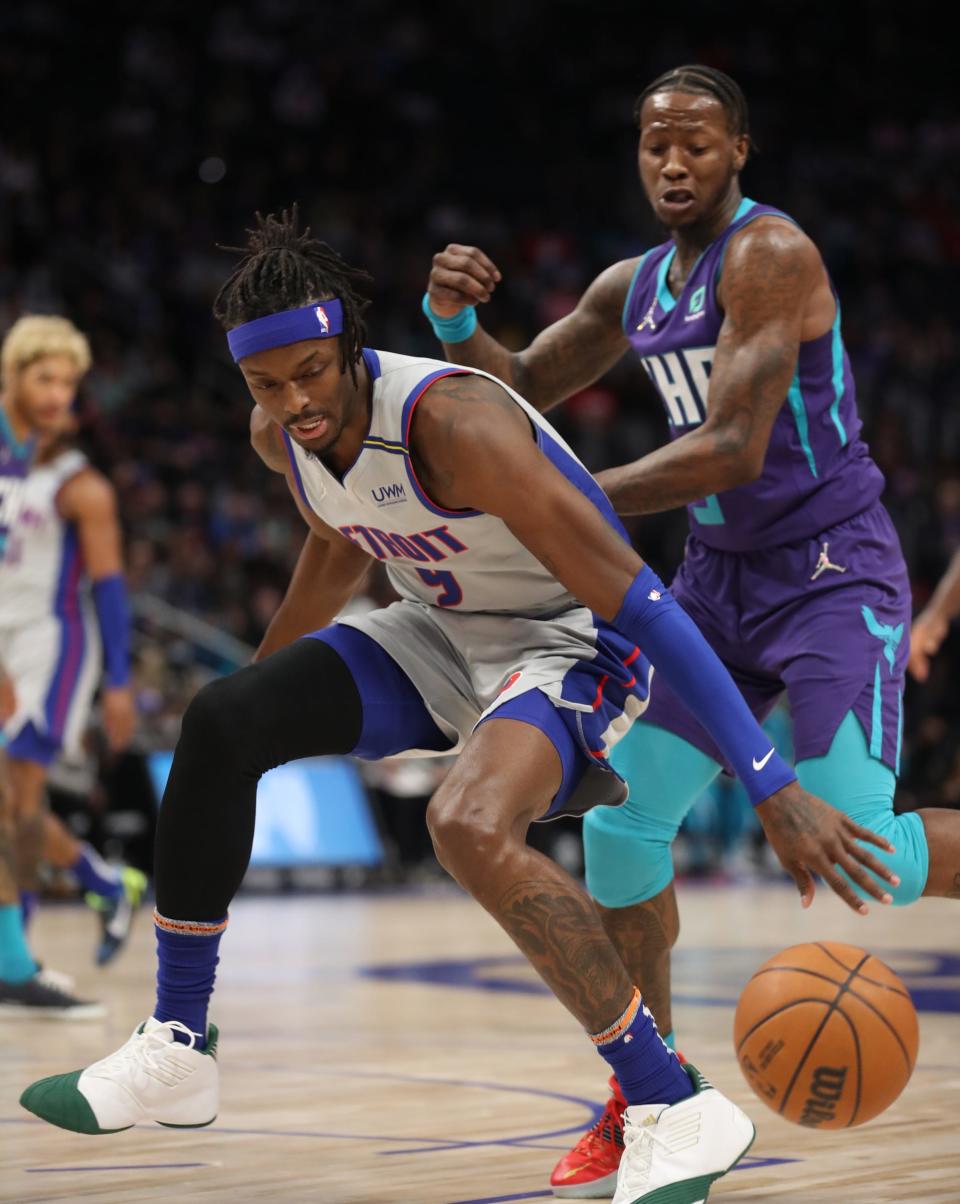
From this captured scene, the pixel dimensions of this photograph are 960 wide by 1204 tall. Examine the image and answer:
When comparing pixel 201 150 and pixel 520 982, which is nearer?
pixel 520 982

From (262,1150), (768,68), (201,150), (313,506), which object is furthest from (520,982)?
(768,68)

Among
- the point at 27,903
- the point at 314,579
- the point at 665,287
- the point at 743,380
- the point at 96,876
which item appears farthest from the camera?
the point at 96,876

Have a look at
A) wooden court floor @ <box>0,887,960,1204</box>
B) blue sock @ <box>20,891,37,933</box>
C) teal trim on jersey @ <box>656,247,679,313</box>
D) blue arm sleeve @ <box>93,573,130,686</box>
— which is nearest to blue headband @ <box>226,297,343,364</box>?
teal trim on jersey @ <box>656,247,679,313</box>

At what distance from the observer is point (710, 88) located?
3.96 meters

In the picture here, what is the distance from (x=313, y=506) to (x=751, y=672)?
3.39 ft

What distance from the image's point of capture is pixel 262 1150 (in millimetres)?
3816

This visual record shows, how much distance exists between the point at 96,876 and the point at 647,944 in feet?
13.4

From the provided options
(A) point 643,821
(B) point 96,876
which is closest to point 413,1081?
(A) point 643,821

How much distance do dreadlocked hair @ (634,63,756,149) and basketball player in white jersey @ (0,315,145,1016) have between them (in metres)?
3.24

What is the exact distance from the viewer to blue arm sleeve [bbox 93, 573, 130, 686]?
271 inches

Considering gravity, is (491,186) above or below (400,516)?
above

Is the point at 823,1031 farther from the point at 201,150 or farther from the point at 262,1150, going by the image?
the point at 201,150

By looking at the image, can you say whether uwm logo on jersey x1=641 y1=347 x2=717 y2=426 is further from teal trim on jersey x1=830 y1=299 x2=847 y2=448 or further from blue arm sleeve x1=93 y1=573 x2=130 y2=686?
blue arm sleeve x1=93 y1=573 x2=130 y2=686

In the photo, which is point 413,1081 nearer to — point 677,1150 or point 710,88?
point 677,1150
